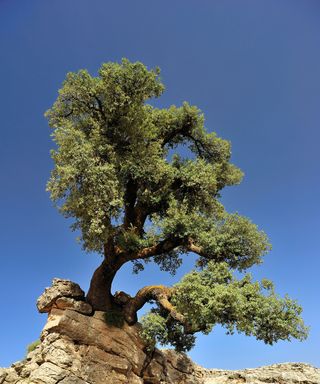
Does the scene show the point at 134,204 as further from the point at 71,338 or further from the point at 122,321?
the point at 71,338

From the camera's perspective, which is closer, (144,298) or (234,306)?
(234,306)

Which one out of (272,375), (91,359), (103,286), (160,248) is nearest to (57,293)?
(103,286)

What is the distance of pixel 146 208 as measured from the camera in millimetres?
25609

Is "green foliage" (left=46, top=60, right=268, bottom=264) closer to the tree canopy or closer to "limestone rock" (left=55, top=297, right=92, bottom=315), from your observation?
the tree canopy

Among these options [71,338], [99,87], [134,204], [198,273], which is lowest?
[71,338]

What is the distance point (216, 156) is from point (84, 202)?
42.6 ft

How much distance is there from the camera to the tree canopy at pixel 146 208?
18.2 meters

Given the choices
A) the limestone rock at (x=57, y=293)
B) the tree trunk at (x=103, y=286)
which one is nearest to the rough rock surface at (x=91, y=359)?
the limestone rock at (x=57, y=293)

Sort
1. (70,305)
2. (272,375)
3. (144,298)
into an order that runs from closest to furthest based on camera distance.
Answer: (70,305) < (144,298) < (272,375)

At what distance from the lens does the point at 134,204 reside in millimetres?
25750

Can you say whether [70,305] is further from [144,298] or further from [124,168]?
[124,168]

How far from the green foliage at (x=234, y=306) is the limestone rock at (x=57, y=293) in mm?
7383

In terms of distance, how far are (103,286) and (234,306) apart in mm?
→ 10232

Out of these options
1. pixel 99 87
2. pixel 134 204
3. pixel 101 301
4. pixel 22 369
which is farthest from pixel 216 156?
pixel 22 369
